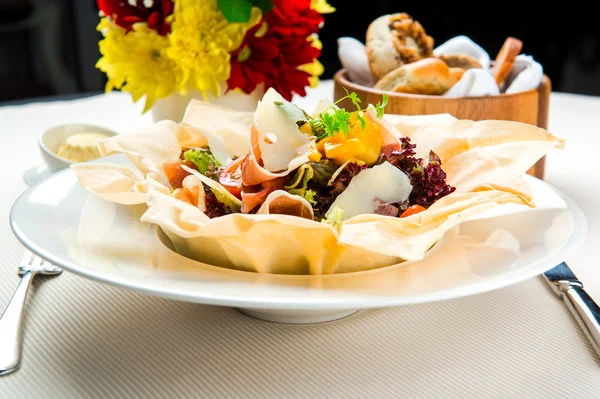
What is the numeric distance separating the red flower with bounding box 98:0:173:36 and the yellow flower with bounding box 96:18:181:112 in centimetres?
2

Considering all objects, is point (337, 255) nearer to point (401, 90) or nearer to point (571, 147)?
point (401, 90)

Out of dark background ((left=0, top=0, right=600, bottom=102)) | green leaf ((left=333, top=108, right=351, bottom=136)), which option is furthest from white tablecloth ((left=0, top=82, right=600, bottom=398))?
dark background ((left=0, top=0, right=600, bottom=102))

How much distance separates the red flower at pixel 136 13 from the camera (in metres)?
1.48

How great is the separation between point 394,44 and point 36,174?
850 millimetres

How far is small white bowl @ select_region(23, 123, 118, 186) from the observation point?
1438 mm

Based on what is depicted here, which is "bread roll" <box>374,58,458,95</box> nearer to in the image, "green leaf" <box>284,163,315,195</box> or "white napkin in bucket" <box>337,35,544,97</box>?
"white napkin in bucket" <box>337,35,544,97</box>

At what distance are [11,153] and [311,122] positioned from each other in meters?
0.98

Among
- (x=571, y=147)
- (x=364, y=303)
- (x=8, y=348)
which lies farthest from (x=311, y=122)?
(x=571, y=147)

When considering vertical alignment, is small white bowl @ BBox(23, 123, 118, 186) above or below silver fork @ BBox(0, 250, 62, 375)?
below

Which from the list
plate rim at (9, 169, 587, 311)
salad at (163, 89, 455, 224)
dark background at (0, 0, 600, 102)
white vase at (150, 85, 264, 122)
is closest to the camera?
plate rim at (9, 169, 587, 311)

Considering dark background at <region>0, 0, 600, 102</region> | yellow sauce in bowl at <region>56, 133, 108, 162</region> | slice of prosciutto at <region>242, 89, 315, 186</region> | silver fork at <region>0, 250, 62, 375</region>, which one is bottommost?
dark background at <region>0, 0, 600, 102</region>

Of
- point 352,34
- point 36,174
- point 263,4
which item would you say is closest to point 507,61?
point 263,4

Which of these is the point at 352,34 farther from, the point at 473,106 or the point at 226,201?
the point at 226,201

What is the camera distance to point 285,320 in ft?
2.99
